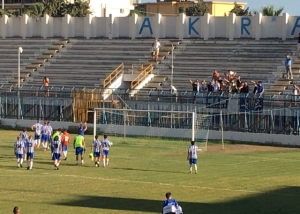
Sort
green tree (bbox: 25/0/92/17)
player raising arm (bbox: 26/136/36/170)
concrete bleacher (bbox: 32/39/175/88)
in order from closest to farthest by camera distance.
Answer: player raising arm (bbox: 26/136/36/170) < concrete bleacher (bbox: 32/39/175/88) < green tree (bbox: 25/0/92/17)

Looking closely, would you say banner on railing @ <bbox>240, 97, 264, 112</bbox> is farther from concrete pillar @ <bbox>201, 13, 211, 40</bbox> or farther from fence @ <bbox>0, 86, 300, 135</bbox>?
concrete pillar @ <bbox>201, 13, 211, 40</bbox>

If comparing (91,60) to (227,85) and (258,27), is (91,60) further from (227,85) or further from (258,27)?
(227,85)

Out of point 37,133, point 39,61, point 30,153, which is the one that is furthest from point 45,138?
point 39,61

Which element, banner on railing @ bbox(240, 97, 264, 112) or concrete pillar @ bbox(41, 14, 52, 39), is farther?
concrete pillar @ bbox(41, 14, 52, 39)

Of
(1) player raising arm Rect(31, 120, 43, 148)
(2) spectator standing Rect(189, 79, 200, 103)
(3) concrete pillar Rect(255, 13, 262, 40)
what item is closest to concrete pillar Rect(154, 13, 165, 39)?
(3) concrete pillar Rect(255, 13, 262, 40)

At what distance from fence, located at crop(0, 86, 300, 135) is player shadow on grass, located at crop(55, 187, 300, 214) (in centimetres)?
2271

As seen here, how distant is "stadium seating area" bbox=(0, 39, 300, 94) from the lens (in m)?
66.4

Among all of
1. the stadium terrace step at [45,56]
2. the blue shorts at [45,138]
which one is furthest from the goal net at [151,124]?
the stadium terrace step at [45,56]

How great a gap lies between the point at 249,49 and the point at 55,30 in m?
21.6

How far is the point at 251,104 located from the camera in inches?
2287

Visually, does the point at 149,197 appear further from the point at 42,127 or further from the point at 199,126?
the point at 199,126

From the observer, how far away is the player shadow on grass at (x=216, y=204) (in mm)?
30391

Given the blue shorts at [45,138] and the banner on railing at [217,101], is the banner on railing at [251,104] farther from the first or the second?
the blue shorts at [45,138]

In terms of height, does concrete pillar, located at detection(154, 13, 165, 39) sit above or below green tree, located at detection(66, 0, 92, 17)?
below
